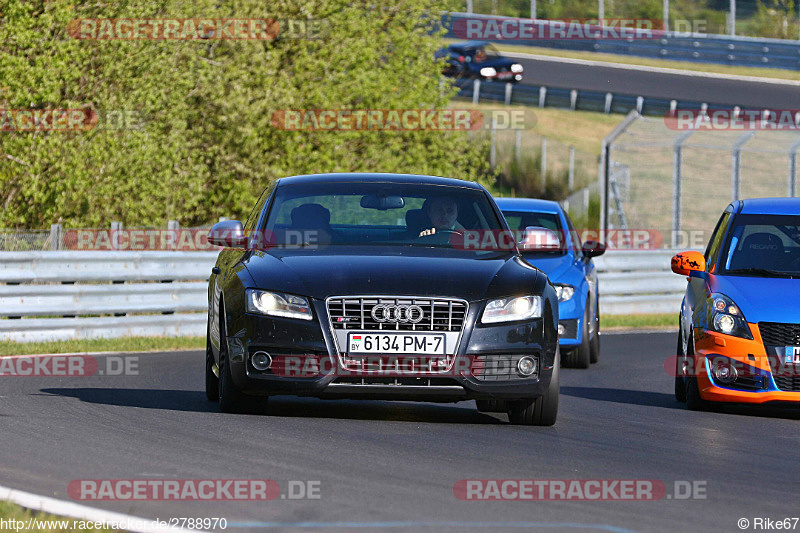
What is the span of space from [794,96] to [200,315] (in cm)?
3108

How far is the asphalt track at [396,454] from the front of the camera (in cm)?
614

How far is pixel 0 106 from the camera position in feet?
74.2

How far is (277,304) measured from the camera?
8.87 metres

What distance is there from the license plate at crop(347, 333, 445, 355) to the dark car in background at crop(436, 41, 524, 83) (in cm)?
3930

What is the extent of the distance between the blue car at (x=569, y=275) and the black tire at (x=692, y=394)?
2816mm

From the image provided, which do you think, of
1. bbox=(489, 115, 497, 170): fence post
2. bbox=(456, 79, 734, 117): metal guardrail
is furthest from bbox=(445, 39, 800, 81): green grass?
bbox=(489, 115, 497, 170): fence post

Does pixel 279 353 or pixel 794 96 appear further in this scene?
pixel 794 96

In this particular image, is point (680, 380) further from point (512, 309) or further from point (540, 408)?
point (512, 309)

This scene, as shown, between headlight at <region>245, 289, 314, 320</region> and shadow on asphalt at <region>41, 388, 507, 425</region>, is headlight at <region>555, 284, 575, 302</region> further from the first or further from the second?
headlight at <region>245, 289, 314, 320</region>

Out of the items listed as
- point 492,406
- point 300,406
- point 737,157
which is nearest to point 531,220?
point 492,406

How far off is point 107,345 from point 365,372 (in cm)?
834

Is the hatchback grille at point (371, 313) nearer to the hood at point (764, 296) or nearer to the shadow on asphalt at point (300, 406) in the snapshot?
the shadow on asphalt at point (300, 406)

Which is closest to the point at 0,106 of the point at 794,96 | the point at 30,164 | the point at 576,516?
the point at 30,164

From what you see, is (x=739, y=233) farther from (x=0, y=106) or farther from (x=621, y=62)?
(x=621, y=62)
